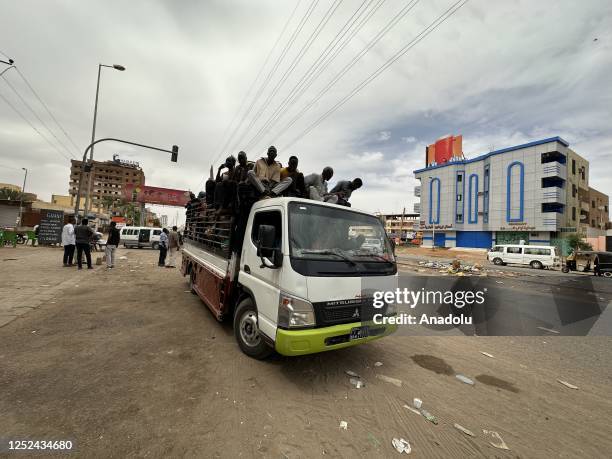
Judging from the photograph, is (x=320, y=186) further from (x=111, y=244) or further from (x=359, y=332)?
(x=111, y=244)

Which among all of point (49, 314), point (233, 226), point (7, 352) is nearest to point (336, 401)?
point (233, 226)

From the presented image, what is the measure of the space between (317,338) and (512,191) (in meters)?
43.5

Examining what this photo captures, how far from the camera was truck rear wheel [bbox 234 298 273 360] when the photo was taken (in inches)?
136

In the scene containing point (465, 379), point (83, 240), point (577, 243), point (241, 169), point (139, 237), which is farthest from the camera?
point (577, 243)

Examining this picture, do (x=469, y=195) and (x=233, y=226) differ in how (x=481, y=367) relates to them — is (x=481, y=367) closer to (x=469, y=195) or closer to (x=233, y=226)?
(x=233, y=226)

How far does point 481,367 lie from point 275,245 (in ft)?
10.9

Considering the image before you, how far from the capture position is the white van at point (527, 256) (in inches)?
770

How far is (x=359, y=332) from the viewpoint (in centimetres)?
318

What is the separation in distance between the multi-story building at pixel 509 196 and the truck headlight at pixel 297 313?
41.3 meters

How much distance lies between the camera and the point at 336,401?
2768 millimetres

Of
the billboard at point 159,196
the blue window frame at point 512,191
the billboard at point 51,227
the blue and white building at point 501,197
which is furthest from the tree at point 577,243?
the billboard at point 159,196

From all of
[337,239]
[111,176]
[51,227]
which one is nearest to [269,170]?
[337,239]

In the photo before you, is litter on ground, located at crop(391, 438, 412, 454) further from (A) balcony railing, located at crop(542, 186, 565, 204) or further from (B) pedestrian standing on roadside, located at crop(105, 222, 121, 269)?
(A) balcony railing, located at crop(542, 186, 565, 204)

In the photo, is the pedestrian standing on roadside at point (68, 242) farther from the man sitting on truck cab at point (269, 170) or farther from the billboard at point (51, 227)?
the man sitting on truck cab at point (269, 170)
